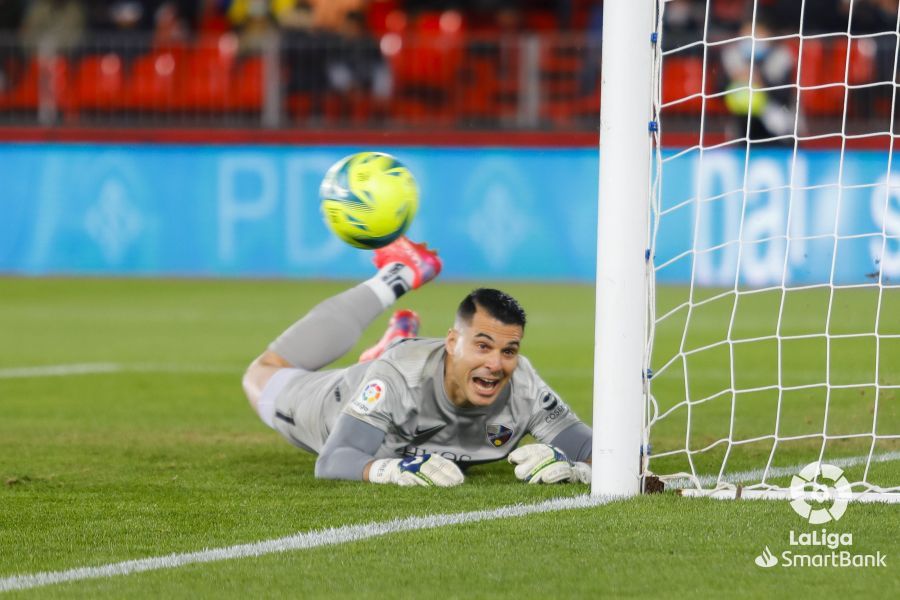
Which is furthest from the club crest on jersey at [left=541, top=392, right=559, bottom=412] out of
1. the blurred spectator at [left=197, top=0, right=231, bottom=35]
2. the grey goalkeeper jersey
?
the blurred spectator at [left=197, top=0, right=231, bottom=35]

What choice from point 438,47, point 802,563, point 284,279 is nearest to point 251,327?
point 284,279

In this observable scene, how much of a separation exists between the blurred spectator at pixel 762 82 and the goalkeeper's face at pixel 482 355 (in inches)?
426

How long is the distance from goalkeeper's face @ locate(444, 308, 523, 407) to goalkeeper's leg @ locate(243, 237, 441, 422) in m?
1.23

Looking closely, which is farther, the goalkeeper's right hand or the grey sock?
the grey sock

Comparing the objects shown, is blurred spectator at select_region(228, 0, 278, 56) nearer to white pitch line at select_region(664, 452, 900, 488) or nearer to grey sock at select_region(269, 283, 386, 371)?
grey sock at select_region(269, 283, 386, 371)

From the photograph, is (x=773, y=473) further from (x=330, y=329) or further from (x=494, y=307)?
(x=330, y=329)

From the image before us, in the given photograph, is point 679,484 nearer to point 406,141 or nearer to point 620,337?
point 620,337

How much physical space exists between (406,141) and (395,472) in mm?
12886

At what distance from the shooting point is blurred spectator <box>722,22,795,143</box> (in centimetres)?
1641

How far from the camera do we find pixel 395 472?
5.76 metres

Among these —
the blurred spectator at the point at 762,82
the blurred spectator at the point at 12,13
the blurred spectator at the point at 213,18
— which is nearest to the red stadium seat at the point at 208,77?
the blurred spectator at the point at 213,18

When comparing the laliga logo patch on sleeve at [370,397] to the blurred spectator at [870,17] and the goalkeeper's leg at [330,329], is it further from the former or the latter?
the blurred spectator at [870,17]

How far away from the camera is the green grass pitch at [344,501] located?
4188 mm

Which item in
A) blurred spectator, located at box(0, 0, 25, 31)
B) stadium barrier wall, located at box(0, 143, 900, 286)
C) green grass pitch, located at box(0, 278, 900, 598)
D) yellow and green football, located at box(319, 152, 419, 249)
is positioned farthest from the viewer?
blurred spectator, located at box(0, 0, 25, 31)
